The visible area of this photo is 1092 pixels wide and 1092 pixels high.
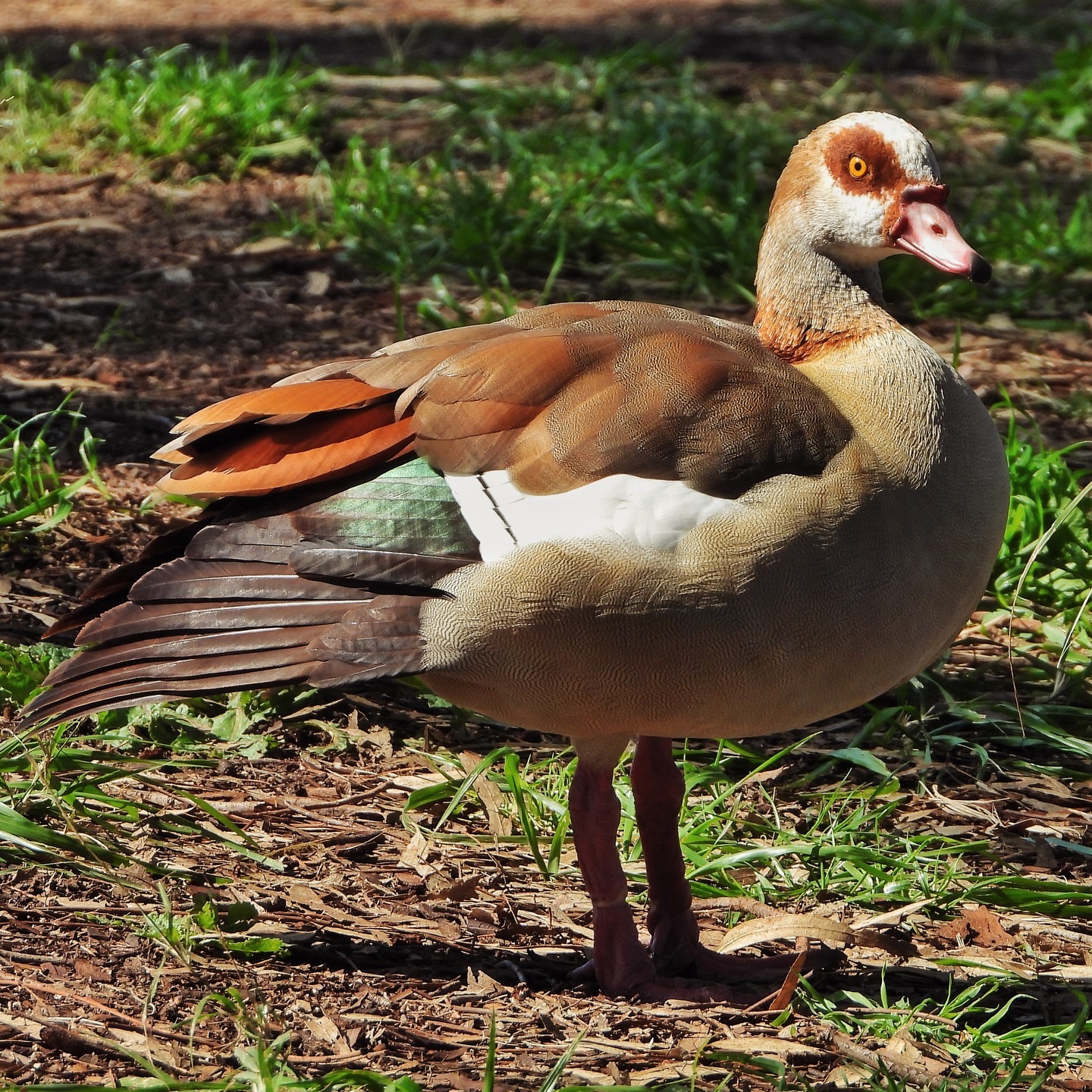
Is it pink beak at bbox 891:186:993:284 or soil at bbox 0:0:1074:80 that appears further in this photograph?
soil at bbox 0:0:1074:80

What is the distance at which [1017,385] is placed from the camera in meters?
5.30

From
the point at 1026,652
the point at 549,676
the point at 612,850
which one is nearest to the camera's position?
the point at 549,676

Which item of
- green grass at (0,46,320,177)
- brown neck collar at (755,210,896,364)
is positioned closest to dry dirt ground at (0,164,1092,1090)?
brown neck collar at (755,210,896,364)

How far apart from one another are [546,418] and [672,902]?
3.25 ft

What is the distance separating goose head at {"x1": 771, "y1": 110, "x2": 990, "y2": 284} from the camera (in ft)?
10.0

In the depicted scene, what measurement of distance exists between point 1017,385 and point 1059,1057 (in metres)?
3.20

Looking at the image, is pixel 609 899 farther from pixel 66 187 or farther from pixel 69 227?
pixel 66 187

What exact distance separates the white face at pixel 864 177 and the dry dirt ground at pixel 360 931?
4.30 ft

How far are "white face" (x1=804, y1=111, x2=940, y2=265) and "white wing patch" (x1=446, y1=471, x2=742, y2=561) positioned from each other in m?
0.74

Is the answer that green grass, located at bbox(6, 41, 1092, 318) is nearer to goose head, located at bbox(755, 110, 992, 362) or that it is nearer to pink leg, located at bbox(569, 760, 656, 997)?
goose head, located at bbox(755, 110, 992, 362)

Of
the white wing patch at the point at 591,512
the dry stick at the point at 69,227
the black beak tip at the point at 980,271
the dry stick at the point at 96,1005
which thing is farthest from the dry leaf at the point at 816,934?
the dry stick at the point at 69,227

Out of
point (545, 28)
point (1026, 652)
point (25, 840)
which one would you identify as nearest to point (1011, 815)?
point (1026, 652)

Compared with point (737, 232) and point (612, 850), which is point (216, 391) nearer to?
point (737, 232)

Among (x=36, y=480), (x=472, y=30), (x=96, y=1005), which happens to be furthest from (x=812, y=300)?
(x=472, y=30)
